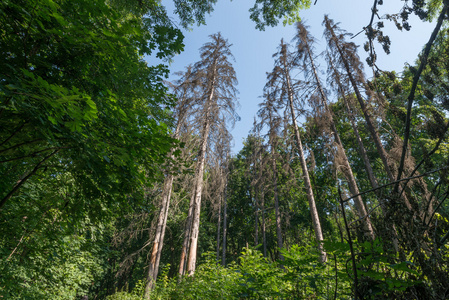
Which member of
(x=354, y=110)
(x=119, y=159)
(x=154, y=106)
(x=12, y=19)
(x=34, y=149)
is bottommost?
(x=119, y=159)

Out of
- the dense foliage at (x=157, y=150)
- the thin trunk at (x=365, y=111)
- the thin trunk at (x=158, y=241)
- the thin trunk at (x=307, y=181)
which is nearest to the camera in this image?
the dense foliage at (x=157, y=150)

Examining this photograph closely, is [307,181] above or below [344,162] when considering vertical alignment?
below

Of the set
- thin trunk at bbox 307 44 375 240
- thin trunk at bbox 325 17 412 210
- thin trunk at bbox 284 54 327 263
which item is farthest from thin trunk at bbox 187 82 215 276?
thin trunk at bbox 325 17 412 210

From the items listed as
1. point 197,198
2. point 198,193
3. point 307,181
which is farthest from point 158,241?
point 307,181

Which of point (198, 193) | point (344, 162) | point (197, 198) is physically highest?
point (344, 162)

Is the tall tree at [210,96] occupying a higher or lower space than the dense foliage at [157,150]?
higher

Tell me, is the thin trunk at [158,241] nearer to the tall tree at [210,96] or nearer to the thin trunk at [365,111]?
the tall tree at [210,96]

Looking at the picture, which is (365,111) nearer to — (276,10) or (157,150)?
(276,10)

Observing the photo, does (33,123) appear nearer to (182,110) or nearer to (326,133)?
(182,110)

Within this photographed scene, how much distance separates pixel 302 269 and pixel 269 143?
8.87 metres

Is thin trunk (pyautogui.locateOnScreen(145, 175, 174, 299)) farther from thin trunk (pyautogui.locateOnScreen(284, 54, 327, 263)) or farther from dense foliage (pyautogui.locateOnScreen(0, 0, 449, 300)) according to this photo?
thin trunk (pyautogui.locateOnScreen(284, 54, 327, 263))

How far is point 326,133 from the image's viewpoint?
10062mm

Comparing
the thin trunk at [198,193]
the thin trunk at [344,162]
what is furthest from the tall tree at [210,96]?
the thin trunk at [344,162]

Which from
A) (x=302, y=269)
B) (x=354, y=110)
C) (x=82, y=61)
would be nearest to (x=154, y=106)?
(x=82, y=61)
